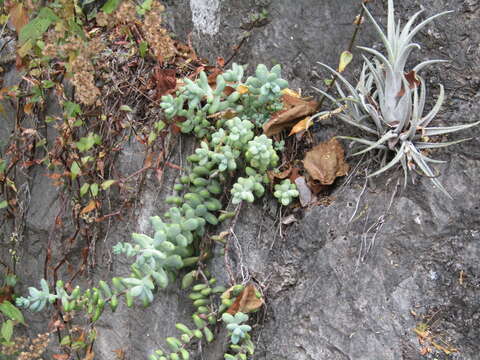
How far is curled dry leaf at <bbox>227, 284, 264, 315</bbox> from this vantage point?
197 centimetres

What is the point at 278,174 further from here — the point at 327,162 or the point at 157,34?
the point at 157,34

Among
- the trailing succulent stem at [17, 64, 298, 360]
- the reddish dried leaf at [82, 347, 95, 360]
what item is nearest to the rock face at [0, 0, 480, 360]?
the trailing succulent stem at [17, 64, 298, 360]

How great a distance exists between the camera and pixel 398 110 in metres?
1.86

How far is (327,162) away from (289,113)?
10.1 inches

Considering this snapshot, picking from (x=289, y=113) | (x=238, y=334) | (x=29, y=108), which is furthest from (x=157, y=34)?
(x=238, y=334)

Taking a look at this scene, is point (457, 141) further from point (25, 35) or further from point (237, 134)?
point (25, 35)

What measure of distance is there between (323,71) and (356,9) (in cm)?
28


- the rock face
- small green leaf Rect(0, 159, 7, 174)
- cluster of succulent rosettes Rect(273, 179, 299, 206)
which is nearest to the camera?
the rock face

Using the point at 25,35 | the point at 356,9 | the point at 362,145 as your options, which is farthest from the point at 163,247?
the point at 356,9

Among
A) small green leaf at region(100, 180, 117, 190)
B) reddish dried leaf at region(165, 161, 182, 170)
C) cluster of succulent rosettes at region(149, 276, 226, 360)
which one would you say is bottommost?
cluster of succulent rosettes at region(149, 276, 226, 360)

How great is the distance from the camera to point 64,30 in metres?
2.45

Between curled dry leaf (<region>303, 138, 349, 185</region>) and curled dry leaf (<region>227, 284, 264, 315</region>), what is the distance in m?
0.50

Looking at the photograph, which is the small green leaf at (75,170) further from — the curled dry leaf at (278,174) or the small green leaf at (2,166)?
the curled dry leaf at (278,174)

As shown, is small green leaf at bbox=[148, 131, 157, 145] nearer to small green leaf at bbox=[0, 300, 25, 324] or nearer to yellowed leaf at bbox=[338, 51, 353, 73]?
yellowed leaf at bbox=[338, 51, 353, 73]
